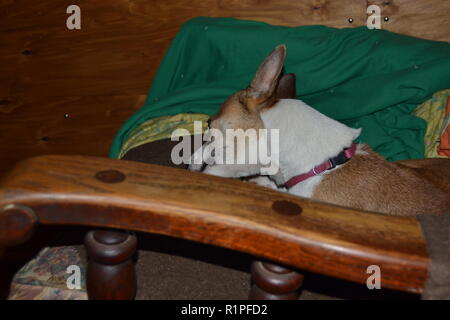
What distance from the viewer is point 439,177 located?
186 cm

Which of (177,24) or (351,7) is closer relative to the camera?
(351,7)

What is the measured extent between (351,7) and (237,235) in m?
2.35

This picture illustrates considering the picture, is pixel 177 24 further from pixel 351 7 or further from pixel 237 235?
pixel 237 235

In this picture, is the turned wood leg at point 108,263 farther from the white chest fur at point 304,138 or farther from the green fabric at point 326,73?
the green fabric at point 326,73

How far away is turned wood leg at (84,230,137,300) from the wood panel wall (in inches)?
90.7

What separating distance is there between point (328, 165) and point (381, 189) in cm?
23

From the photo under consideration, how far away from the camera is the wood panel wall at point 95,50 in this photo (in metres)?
2.77

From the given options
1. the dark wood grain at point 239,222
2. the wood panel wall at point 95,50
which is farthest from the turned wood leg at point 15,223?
the wood panel wall at point 95,50

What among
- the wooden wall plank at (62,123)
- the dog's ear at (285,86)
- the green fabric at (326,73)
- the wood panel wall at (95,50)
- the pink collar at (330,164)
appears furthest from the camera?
the wooden wall plank at (62,123)

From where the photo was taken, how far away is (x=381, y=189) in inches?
70.1

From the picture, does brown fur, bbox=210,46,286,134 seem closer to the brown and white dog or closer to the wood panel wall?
the brown and white dog

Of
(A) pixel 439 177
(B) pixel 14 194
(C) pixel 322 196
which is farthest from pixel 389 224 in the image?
(A) pixel 439 177

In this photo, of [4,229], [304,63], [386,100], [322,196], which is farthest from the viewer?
[304,63]

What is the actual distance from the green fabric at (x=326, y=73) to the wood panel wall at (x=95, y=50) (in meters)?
0.20
